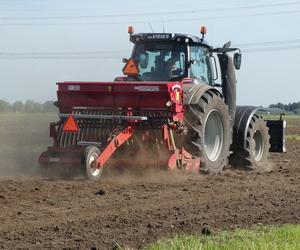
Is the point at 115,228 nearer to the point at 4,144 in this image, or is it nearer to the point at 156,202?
the point at 156,202

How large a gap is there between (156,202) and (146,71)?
14.1 feet

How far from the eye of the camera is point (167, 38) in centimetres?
1185

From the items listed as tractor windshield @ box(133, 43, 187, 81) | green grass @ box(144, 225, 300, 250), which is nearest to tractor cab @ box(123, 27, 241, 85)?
tractor windshield @ box(133, 43, 187, 81)

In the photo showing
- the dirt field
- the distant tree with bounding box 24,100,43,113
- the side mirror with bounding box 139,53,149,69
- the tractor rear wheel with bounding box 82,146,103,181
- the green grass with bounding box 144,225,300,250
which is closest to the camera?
the green grass with bounding box 144,225,300,250

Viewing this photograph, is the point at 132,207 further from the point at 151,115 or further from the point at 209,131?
the point at 209,131

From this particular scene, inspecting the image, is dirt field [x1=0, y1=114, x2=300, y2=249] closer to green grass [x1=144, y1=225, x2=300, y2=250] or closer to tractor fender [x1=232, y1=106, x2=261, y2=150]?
green grass [x1=144, y1=225, x2=300, y2=250]

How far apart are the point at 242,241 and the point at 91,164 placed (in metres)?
3.95

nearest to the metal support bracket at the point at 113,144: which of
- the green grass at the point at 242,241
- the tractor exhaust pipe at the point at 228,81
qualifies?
the tractor exhaust pipe at the point at 228,81

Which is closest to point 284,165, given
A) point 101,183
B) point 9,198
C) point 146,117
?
point 146,117

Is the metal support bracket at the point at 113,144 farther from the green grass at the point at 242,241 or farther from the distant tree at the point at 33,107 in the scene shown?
the distant tree at the point at 33,107

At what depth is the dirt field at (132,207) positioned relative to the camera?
6.35 meters

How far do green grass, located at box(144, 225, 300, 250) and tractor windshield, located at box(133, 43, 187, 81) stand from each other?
17.3 ft

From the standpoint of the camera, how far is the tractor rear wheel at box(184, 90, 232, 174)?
10.9 m

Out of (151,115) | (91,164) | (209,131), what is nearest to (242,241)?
(91,164)
